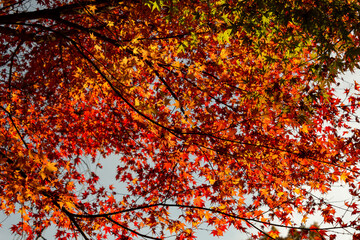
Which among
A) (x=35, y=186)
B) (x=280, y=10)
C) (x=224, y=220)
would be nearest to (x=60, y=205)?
(x=35, y=186)

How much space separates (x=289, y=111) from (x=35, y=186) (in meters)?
4.34

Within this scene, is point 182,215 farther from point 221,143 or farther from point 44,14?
point 44,14

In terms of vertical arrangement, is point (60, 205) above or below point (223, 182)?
below

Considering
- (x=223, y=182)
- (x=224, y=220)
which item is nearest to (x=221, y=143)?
(x=223, y=182)

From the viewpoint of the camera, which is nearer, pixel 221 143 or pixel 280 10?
pixel 280 10

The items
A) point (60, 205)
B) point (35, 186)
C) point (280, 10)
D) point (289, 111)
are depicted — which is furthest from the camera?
point (289, 111)

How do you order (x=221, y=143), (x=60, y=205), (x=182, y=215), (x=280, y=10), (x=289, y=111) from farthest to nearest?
1. (x=182, y=215)
2. (x=221, y=143)
3. (x=289, y=111)
4. (x=280, y=10)
5. (x=60, y=205)

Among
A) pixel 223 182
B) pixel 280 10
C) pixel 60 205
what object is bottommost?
pixel 60 205

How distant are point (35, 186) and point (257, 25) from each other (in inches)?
183

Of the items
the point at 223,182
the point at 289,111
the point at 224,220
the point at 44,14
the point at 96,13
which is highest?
the point at 96,13

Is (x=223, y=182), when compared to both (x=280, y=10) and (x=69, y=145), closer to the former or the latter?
(x=280, y=10)

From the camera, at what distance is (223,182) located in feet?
20.3

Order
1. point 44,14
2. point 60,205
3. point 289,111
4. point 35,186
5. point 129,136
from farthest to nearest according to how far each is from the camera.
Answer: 1. point 129,136
2. point 44,14
3. point 289,111
4. point 60,205
5. point 35,186

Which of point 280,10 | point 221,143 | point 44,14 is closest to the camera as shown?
point 280,10
